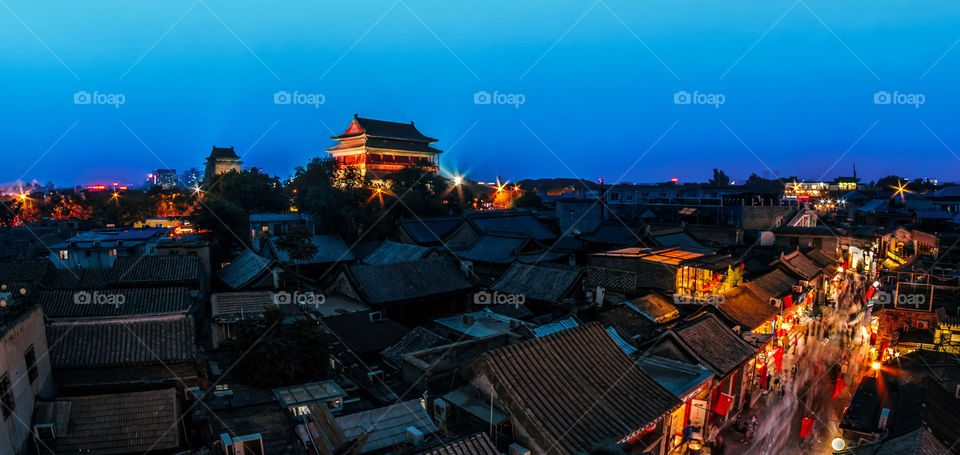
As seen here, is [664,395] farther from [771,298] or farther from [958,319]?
[958,319]

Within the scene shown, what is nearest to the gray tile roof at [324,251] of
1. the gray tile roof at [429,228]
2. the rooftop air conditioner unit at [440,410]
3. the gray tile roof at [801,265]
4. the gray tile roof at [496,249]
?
the gray tile roof at [429,228]

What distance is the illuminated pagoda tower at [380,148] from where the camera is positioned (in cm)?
6425

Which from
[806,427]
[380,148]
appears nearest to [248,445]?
[806,427]

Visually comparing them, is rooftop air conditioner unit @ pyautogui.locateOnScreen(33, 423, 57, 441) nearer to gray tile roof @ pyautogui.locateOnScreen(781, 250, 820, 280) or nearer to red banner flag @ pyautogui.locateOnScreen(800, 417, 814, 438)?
red banner flag @ pyautogui.locateOnScreen(800, 417, 814, 438)

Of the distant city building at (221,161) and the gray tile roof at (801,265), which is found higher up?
the distant city building at (221,161)

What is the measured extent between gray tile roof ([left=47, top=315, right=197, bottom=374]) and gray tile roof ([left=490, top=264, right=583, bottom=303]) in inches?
601

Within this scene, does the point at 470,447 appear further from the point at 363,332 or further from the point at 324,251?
the point at 324,251

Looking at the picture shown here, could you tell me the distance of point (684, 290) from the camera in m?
23.0

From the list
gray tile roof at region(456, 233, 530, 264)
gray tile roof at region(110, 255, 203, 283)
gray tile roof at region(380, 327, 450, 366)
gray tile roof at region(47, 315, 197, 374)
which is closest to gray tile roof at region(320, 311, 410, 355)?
gray tile roof at region(380, 327, 450, 366)

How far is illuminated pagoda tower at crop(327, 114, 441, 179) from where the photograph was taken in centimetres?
6425

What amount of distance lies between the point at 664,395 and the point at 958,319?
2226 centimetres

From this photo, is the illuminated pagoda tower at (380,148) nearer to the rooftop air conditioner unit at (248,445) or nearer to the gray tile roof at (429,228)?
the gray tile roof at (429,228)

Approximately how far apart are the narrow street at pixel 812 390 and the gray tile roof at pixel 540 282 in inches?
361

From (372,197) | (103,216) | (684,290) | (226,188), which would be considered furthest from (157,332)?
(103,216)
